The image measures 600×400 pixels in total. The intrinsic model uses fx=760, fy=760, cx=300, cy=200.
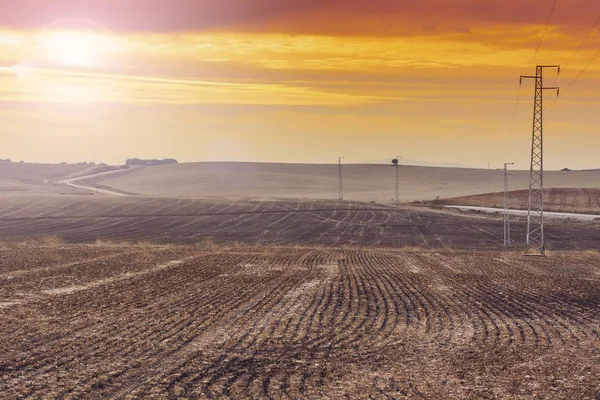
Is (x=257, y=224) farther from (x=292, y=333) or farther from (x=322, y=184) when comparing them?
(x=322, y=184)

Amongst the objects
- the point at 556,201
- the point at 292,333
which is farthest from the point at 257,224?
the point at 292,333

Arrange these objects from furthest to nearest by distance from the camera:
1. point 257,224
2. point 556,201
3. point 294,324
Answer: point 556,201 → point 257,224 → point 294,324

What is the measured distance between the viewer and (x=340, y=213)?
93375 mm

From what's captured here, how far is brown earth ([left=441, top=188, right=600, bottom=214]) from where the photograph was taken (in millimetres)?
101688

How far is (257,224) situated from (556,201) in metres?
49.9

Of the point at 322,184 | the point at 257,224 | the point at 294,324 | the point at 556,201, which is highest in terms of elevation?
the point at 322,184

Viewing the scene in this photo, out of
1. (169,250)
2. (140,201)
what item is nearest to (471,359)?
(169,250)

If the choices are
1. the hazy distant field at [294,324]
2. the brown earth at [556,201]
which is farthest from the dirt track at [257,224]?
the hazy distant field at [294,324]

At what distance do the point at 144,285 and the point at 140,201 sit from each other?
75568mm

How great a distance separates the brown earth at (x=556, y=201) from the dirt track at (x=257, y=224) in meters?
14.6

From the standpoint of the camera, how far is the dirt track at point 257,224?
68.6m

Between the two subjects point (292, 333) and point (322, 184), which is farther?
point (322, 184)

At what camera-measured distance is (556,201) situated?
109 m

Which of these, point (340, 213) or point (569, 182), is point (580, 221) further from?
point (569, 182)
